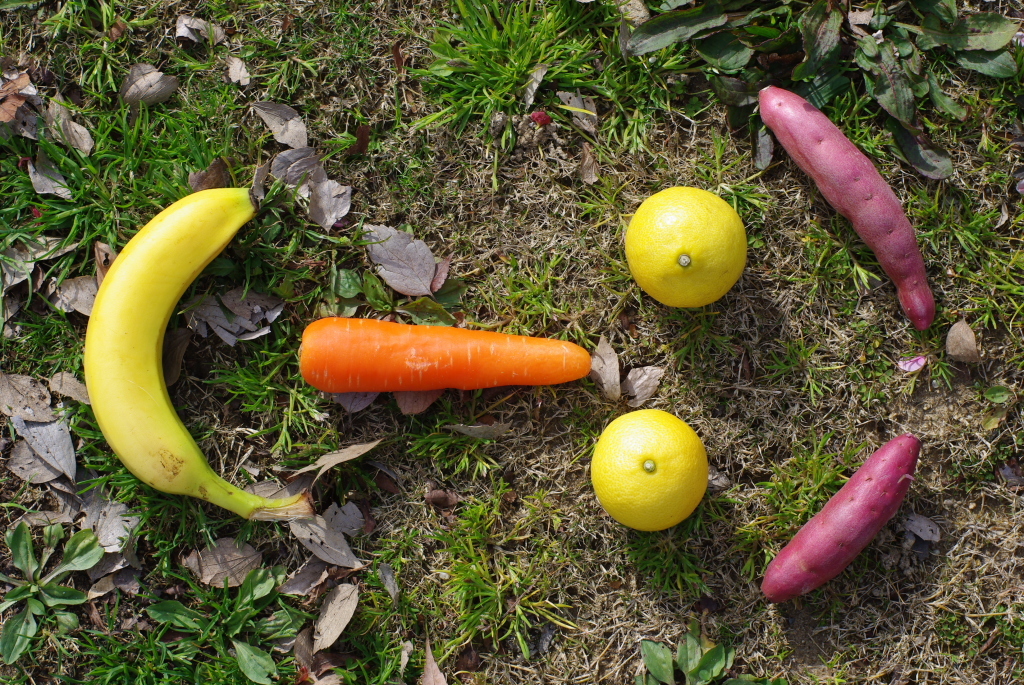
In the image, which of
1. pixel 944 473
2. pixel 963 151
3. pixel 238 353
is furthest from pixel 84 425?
pixel 963 151

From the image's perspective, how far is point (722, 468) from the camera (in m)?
3.11

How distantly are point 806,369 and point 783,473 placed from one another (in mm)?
478

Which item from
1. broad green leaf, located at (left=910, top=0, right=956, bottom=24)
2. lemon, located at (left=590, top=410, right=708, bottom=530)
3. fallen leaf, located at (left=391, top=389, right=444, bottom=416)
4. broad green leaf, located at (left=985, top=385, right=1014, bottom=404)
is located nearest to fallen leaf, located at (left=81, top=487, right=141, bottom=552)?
fallen leaf, located at (left=391, top=389, right=444, bottom=416)

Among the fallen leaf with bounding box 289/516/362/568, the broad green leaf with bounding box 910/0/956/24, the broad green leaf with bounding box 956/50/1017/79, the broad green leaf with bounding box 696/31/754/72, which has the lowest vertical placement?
the fallen leaf with bounding box 289/516/362/568

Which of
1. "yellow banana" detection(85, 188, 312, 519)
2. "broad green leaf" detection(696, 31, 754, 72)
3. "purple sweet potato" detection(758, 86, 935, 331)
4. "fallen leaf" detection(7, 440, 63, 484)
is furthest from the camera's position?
"fallen leaf" detection(7, 440, 63, 484)

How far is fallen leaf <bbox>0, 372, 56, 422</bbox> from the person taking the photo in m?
3.13

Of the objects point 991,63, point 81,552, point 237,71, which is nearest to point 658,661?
point 81,552

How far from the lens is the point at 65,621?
3.11 meters

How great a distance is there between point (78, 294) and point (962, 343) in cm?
394

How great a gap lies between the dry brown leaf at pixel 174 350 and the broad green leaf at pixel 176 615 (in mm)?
1000

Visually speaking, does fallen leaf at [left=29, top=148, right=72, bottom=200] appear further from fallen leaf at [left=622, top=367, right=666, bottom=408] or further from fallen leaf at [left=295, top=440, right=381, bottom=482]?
fallen leaf at [left=622, top=367, right=666, bottom=408]

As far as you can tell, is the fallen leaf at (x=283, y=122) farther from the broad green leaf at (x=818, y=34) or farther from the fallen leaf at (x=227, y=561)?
the broad green leaf at (x=818, y=34)

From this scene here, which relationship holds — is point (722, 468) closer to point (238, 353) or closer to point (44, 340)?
point (238, 353)

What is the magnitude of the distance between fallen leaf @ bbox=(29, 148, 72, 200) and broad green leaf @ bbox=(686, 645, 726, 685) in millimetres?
3494
